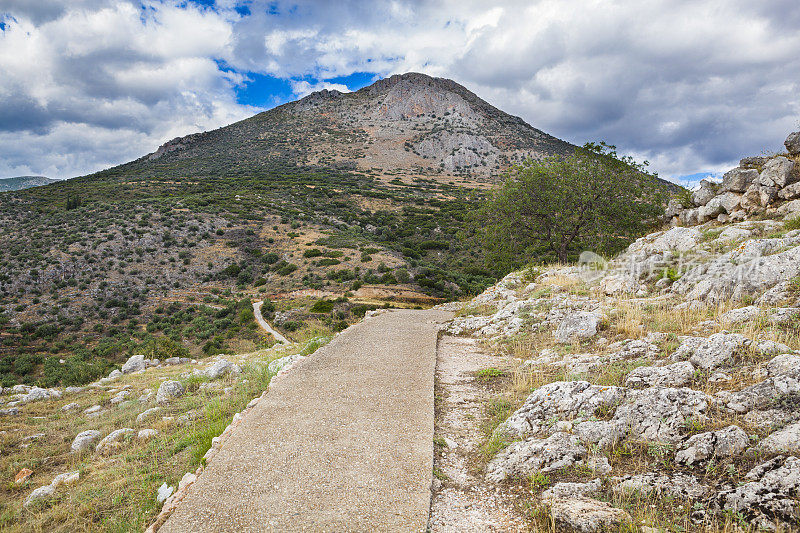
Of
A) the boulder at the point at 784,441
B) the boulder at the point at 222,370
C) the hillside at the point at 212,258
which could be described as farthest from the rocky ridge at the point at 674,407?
the hillside at the point at 212,258

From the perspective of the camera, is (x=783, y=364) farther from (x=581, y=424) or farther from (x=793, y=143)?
(x=793, y=143)

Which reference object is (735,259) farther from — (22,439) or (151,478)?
(22,439)

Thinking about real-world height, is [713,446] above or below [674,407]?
below

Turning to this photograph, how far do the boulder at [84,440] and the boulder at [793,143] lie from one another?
21.5 meters

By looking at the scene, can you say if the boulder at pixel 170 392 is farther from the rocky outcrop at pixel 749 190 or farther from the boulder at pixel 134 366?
the rocky outcrop at pixel 749 190

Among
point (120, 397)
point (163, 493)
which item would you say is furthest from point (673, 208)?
point (120, 397)

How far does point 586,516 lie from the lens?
3.41 metres

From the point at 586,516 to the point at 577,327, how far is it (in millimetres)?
5725

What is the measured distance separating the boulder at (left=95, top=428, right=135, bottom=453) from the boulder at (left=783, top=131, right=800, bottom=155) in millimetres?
20645

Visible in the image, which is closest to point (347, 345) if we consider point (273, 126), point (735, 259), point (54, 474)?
point (54, 474)

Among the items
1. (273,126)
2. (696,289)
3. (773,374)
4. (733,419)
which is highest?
(273,126)

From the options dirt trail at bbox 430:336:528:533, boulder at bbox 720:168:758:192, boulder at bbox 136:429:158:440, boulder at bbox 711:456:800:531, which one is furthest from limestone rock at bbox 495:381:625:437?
boulder at bbox 720:168:758:192

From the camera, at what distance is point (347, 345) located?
10.5 meters

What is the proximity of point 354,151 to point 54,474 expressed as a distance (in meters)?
98.3
